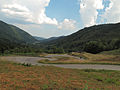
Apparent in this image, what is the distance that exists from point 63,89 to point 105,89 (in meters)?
3.89

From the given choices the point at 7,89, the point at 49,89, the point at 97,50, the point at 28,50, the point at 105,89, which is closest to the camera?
the point at 7,89

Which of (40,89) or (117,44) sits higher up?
(117,44)

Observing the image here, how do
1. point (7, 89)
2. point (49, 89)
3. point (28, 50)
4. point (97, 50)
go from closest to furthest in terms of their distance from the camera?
point (7, 89) < point (49, 89) < point (97, 50) < point (28, 50)

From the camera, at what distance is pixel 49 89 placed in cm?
833

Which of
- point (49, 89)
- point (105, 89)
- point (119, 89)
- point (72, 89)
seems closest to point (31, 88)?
point (49, 89)

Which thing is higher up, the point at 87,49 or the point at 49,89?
the point at 87,49

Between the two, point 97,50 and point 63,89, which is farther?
point 97,50

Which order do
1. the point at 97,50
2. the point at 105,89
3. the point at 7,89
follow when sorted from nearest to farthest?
the point at 7,89, the point at 105,89, the point at 97,50

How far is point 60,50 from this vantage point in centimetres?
13012

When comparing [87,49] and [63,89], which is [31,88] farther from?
[87,49]

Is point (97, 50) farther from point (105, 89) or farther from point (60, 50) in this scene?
point (105, 89)

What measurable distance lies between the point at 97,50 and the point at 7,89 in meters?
112

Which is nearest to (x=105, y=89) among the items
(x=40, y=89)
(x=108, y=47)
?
(x=40, y=89)

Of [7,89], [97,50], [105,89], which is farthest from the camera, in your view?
[97,50]
